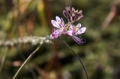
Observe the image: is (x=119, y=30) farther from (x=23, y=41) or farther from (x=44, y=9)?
(x=23, y=41)

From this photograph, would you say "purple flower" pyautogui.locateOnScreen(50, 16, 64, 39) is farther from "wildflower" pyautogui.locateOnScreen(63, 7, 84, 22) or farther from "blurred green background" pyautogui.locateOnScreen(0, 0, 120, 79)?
"blurred green background" pyautogui.locateOnScreen(0, 0, 120, 79)

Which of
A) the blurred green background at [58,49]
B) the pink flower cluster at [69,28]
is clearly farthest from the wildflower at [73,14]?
the blurred green background at [58,49]

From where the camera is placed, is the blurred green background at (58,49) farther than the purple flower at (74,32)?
Yes

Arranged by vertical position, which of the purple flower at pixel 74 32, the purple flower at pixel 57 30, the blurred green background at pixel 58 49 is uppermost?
the purple flower at pixel 57 30

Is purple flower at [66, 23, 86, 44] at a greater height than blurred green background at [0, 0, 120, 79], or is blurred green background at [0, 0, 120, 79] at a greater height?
purple flower at [66, 23, 86, 44]

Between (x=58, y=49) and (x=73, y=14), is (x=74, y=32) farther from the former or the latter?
(x=58, y=49)

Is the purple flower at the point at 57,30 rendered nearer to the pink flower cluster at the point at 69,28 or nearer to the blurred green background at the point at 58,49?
the pink flower cluster at the point at 69,28

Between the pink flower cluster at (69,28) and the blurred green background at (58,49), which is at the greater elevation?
the pink flower cluster at (69,28)

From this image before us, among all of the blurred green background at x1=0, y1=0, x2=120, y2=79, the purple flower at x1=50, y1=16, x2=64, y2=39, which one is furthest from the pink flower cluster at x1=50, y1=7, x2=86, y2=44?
the blurred green background at x1=0, y1=0, x2=120, y2=79
